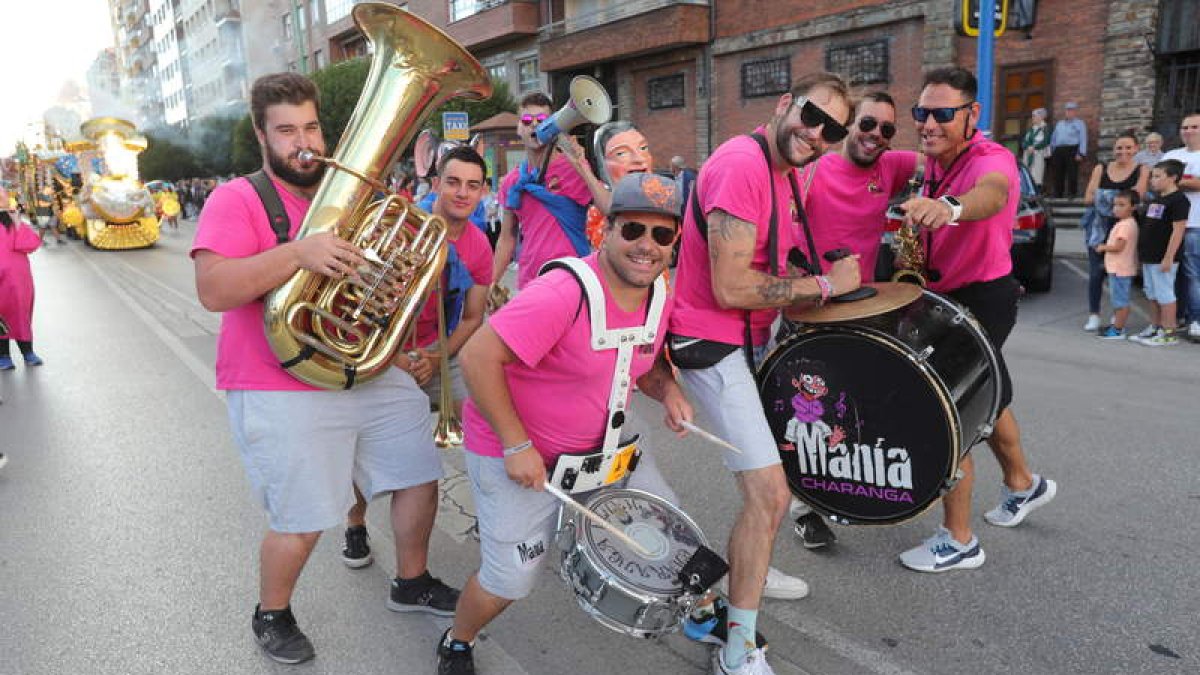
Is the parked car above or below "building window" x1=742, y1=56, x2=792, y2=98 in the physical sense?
below

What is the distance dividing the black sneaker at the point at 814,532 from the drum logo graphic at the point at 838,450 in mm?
749

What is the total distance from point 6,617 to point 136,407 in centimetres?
324

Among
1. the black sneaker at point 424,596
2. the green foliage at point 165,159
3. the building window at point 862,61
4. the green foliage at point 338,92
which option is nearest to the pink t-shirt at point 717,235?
the black sneaker at point 424,596

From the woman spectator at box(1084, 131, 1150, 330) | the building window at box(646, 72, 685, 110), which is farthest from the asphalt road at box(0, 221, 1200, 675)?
the building window at box(646, 72, 685, 110)

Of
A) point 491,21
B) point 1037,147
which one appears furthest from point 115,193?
point 1037,147

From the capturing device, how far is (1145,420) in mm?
4789

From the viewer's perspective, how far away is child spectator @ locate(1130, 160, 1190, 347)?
681cm

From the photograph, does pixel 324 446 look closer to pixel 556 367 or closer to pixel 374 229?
pixel 374 229

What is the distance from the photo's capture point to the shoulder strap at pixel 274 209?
8.00 feet

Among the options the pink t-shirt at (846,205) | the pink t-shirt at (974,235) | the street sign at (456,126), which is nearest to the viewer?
the pink t-shirt at (974,235)

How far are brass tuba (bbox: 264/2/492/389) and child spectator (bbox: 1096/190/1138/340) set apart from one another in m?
6.71

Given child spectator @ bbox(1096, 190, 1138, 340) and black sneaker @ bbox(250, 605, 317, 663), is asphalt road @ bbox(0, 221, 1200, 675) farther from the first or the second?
child spectator @ bbox(1096, 190, 1138, 340)

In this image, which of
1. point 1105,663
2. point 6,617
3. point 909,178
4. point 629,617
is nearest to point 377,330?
point 629,617

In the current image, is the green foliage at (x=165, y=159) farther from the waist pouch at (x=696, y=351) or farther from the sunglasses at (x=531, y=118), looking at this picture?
the waist pouch at (x=696, y=351)
